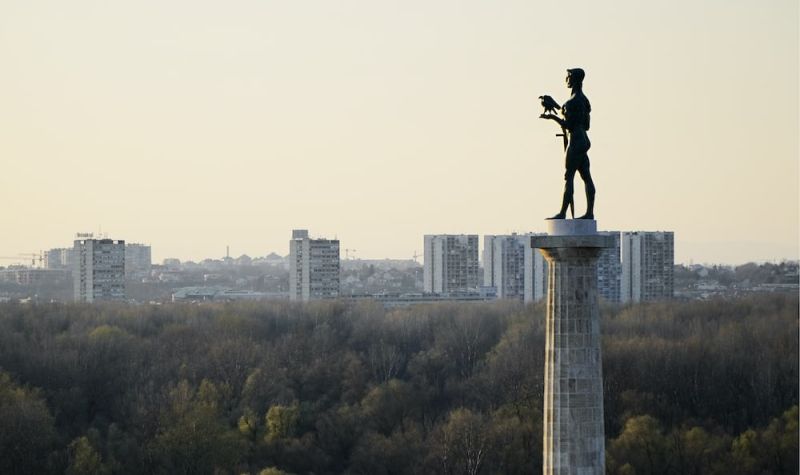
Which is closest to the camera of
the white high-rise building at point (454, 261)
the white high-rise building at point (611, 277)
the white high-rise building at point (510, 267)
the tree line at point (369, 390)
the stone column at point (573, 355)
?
the stone column at point (573, 355)

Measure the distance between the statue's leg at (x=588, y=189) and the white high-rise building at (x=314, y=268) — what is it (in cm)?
8738

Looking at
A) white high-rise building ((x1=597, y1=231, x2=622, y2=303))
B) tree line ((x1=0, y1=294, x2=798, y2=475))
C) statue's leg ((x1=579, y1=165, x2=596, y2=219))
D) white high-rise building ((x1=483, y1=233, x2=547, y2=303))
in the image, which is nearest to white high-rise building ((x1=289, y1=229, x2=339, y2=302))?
white high-rise building ((x1=483, y1=233, x2=547, y2=303))

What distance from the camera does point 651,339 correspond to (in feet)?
187

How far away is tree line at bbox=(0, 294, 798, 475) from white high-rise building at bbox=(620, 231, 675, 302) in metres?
29.3

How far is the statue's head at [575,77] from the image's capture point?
551 inches

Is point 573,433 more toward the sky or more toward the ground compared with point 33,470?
more toward the sky

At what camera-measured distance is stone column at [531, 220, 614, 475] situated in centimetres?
1322

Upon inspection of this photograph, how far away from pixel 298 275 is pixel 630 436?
213 feet

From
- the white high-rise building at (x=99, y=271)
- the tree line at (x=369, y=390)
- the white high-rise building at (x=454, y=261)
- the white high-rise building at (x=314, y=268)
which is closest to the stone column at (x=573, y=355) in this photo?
the tree line at (x=369, y=390)

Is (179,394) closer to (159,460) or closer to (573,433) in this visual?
(159,460)

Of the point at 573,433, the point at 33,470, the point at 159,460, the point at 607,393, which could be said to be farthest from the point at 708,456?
the point at 573,433

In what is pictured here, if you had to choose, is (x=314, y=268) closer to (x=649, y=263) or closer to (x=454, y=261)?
(x=454, y=261)

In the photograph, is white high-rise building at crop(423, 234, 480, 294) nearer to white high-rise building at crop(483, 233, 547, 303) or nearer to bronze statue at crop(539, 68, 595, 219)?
white high-rise building at crop(483, 233, 547, 303)

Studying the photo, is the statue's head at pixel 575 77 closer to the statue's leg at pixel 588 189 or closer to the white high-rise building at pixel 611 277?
the statue's leg at pixel 588 189
